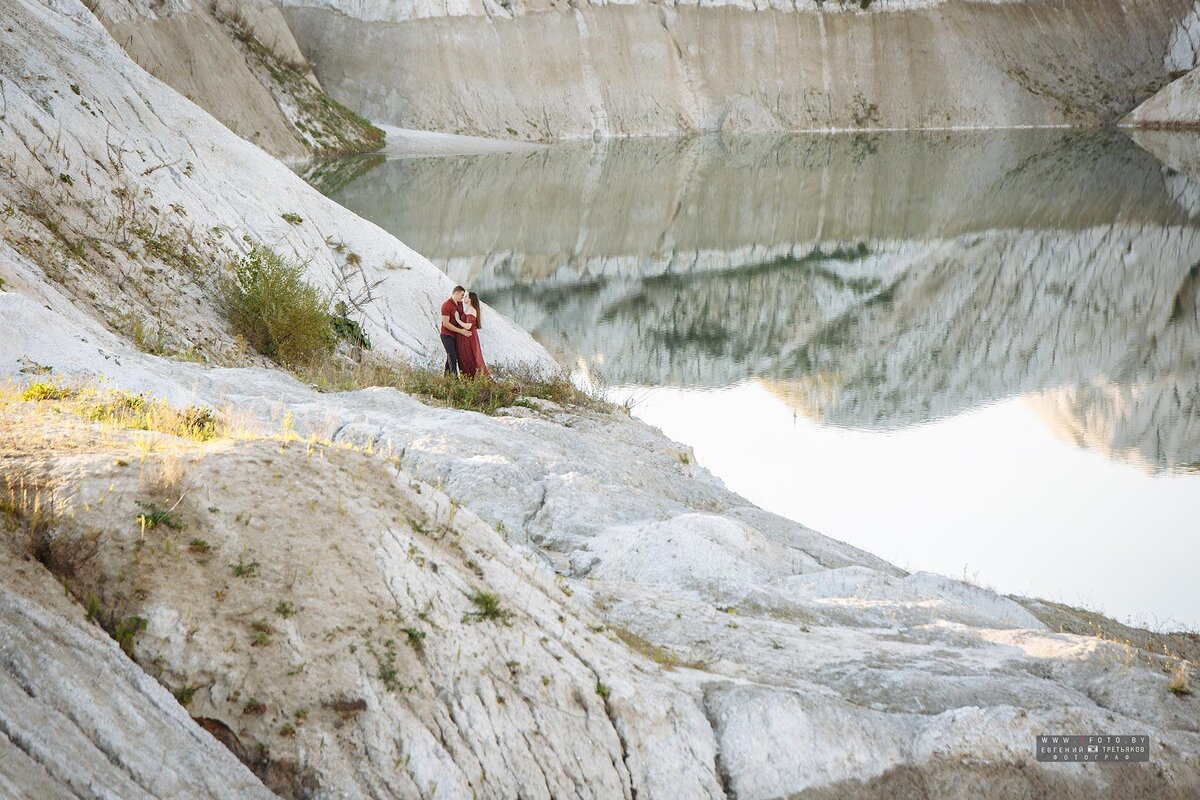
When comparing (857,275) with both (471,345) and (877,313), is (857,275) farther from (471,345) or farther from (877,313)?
(471,345)

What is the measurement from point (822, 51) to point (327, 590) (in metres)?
66.2

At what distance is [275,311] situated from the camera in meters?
13.5

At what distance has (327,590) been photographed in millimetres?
4816

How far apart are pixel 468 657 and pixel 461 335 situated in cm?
976

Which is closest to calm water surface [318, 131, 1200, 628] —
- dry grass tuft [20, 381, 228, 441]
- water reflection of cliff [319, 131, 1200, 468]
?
water reflection of cliff [319, 131, 1200, 468]

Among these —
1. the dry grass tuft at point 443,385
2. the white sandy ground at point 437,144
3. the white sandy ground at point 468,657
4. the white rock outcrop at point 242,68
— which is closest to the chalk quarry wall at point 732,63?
the white sandy ground at point 437,144

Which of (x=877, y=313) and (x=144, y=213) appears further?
(x=877, y=313)

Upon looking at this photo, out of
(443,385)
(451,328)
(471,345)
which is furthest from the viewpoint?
(471,345)

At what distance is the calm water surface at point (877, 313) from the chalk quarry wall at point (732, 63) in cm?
1158

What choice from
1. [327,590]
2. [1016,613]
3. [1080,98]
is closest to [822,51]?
[1080,98]

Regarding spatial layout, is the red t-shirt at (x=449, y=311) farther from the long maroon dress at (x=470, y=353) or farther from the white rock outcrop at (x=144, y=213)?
the white rock outcrop at (x=144, y=213)

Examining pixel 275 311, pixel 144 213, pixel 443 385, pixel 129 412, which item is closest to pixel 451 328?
pixel 443 385

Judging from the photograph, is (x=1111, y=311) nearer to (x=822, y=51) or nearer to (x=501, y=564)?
(x=501, y=564)

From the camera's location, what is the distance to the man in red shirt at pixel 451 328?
565 inches
